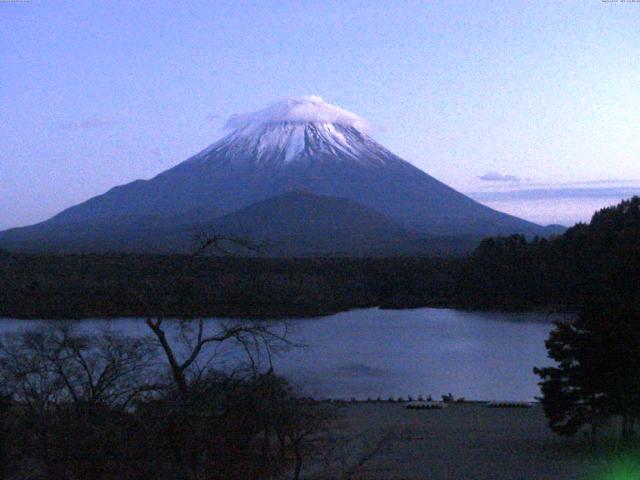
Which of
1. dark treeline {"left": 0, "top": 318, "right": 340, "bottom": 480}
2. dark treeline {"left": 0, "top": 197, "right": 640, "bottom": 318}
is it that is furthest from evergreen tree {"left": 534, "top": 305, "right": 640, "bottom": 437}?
dark treeline {"left": 0, "top": 197, "right": 640, "bottom": 318}

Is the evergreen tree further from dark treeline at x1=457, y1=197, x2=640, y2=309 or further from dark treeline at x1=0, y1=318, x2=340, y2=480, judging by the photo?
dark treeline at x1=457, y1=197, x2=640, y2=309

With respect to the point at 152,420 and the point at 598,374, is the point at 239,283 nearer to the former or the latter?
the point at 598,374

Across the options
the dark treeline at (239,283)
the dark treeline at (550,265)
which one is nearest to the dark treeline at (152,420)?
the dark treeline at (239,283)

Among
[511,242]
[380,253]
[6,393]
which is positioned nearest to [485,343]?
[511,242]

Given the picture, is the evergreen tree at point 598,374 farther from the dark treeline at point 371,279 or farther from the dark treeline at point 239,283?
the dark treeline at point 371,279

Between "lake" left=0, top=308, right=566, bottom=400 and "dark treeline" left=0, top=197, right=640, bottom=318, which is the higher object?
"dark treeline" left=0, top=197, right=640, bottom=318
